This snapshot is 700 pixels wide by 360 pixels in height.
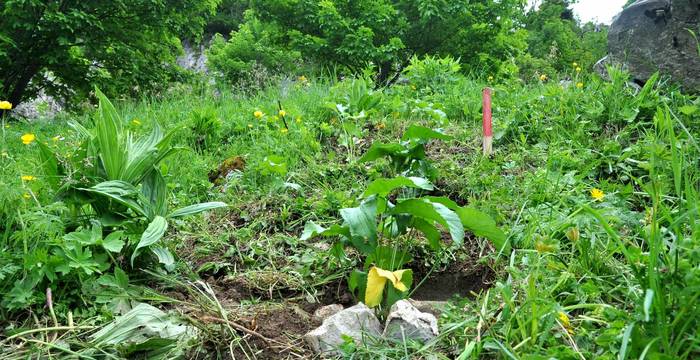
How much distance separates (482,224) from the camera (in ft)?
6.14

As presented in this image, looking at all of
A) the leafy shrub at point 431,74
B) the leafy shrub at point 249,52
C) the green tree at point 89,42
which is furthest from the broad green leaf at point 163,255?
the leafy shrub at point 249,52

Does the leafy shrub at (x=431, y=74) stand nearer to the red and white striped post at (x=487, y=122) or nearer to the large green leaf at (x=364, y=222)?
the red and white striped post at (x=487, y=122)

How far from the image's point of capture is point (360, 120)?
3.96 meters

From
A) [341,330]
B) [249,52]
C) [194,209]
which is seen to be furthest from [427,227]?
[249,52]

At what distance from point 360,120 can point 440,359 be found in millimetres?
2588

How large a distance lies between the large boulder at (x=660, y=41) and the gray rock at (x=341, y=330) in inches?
128

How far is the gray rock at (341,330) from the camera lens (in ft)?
5.58

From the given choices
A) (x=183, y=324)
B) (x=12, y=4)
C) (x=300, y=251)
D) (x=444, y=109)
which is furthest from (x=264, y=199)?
(x=12, y=4)

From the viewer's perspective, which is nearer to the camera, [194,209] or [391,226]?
[391,226]

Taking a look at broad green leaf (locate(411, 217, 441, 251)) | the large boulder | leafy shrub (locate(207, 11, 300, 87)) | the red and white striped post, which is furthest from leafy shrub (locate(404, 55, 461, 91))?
leafy shrub (locate(207, 11, 300, 87))

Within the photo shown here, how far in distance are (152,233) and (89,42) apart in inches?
281

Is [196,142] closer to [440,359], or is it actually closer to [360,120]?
[360,120]

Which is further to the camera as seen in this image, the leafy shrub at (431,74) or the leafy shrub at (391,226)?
the leafy shrub at (431,74)

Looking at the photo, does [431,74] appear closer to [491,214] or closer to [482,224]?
[491,214]
